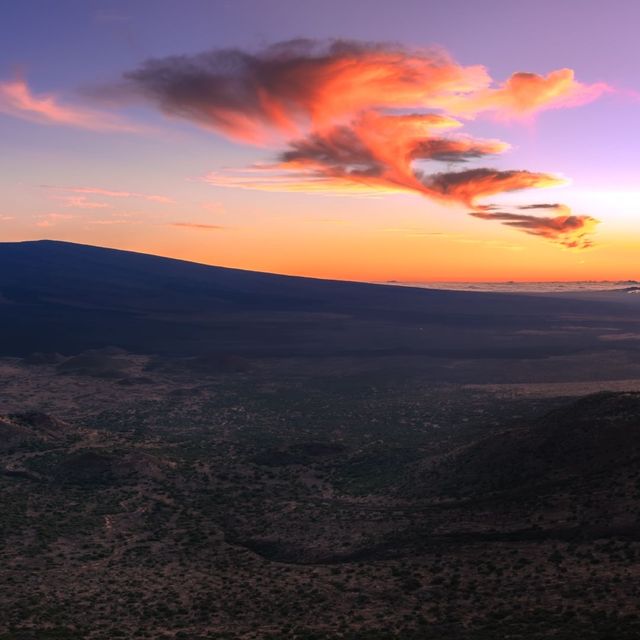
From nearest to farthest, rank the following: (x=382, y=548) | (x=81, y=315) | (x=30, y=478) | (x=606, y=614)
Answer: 1. (x=606, y=614)
2. (x=382, y=548)
3. (x=30, y=478)
4. (x=81, y=315)

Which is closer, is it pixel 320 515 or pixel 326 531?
pixel 326 531

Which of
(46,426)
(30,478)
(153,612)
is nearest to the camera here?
(153,612)

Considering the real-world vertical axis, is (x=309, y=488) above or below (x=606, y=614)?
below

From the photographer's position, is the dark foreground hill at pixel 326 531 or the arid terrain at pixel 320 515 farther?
the arid terrain at pixel 320 515

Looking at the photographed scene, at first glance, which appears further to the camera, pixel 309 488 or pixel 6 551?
pixel 309 488

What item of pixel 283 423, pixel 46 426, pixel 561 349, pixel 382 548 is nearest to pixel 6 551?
pixel 382 548

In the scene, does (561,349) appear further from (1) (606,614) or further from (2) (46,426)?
(1) (606,614)

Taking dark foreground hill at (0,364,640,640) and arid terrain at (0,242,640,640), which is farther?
arid terrain at (0,242,640,640)
